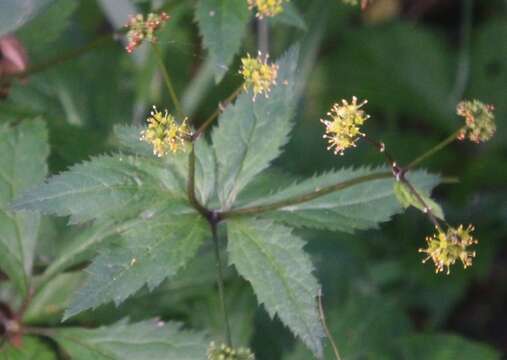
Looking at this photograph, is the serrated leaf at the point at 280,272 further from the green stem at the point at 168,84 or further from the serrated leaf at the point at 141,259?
the green stem at the point at 168,84

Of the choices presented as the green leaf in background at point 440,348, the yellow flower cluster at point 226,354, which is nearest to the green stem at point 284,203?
the yellow flower cluster at point 226,354

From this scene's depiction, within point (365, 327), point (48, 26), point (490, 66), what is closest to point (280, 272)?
point (365, 327)

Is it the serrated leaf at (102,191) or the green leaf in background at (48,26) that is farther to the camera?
the green leaf in background at (48,26)

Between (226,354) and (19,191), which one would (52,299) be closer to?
(19,191)

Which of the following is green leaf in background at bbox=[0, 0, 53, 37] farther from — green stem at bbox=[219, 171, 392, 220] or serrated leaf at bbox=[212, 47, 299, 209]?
green stem at bbox=[219, 171, 392, 220]

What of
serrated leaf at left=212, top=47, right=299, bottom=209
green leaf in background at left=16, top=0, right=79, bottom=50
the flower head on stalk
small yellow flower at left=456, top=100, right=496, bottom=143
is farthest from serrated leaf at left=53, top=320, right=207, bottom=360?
green leaf in background at left=16, top=0, right=79, bottom=50

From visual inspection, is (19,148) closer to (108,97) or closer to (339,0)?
(108,97)
